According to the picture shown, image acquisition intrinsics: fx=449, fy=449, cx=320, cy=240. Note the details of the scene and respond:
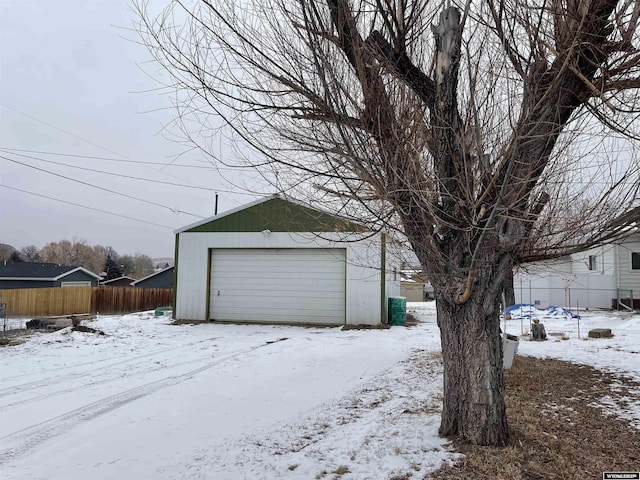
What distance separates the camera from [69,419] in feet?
15.8

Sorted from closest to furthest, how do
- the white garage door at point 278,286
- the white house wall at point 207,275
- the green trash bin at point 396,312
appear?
the white house wall at point 207,275, the white garage door at point 278,286, the green trash bin at point 396,312

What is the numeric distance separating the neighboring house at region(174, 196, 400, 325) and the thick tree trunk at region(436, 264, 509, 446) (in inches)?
374

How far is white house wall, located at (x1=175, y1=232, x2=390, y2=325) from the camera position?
1369cm

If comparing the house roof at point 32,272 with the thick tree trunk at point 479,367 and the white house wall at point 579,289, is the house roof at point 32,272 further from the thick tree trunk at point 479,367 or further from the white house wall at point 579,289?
the thick tree trunk at point 479,367

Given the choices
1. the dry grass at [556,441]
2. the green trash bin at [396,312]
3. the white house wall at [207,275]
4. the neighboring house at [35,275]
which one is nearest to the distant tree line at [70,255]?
the neighboring house at [35,275]

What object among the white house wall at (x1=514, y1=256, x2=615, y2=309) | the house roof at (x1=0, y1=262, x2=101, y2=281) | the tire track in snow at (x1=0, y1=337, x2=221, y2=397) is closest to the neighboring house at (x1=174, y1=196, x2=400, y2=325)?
the tire track in snow at (x1=0, y1=337, x2=221, y2=397)

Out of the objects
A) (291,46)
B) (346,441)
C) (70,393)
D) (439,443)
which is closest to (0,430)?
(70,393)

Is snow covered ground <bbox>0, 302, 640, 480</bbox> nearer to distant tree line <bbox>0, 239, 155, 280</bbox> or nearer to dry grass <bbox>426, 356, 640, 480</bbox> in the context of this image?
dry grass <bbox>426, 356, 640, 480</bbox>

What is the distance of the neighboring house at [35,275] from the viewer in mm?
32188

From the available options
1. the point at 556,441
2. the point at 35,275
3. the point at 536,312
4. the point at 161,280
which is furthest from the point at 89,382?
the point at 35,275

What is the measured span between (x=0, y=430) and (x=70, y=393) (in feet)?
4.88

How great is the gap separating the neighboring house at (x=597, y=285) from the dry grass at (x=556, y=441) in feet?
45.5

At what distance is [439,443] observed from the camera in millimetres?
3945

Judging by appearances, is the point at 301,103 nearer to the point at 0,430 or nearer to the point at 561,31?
the point at 561,31
